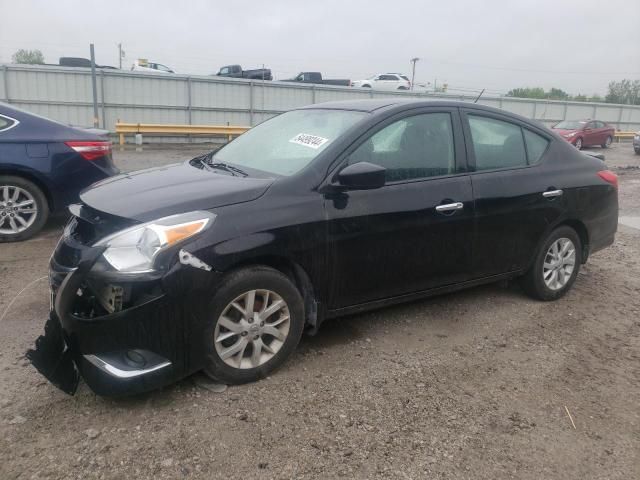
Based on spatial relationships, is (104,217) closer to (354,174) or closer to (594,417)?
(354,174)

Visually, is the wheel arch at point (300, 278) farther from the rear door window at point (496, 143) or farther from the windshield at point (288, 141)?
the rear door window at point (496, 143)

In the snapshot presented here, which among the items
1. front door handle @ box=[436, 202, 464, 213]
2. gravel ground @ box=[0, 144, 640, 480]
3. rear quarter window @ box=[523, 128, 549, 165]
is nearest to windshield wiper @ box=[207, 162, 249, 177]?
gravel ground @ box=[0, 144, 640, 480]

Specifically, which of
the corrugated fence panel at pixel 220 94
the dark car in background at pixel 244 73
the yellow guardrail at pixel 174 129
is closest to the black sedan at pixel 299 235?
the yellow guardrail at pixel 174 129

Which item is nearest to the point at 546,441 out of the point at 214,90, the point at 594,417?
the point at 594,417

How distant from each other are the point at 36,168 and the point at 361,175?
13.5 ft

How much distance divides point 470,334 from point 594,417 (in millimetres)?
1128

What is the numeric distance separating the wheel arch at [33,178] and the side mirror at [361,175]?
4007mm

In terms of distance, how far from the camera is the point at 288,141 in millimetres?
3904

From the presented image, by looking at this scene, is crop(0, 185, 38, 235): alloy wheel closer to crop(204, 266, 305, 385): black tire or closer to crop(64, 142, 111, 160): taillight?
crop(64, 142, 111, 160): taillight

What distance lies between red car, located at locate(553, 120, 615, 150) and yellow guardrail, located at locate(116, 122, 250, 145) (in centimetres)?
1469

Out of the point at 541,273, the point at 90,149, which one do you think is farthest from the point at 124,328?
the point at 90,149

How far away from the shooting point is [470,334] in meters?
4.07

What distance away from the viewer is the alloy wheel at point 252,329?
9.91ft

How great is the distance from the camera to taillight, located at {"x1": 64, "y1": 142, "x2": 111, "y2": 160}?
5.96m
